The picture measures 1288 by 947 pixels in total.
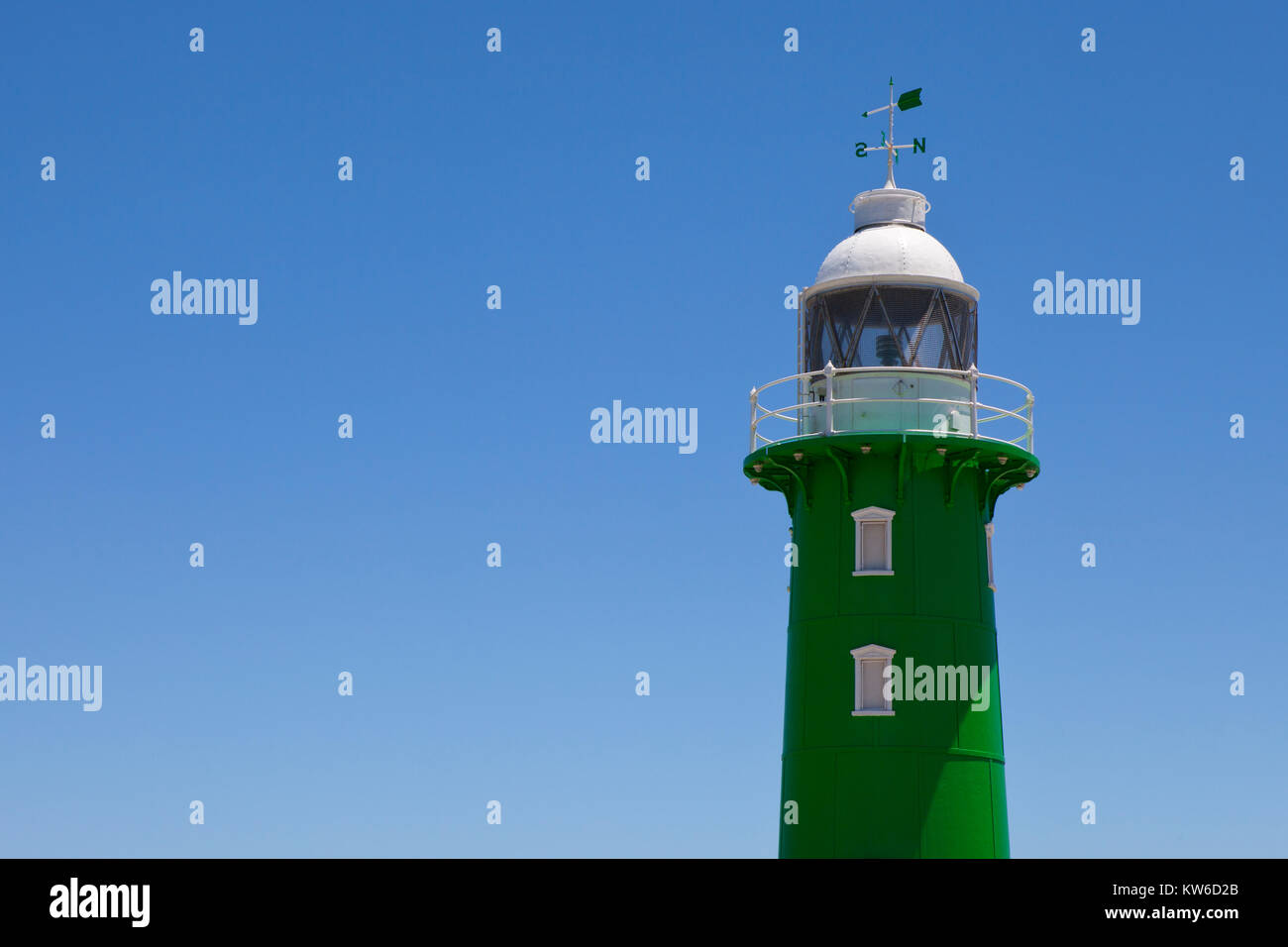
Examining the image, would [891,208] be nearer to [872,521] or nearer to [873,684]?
[872,521]

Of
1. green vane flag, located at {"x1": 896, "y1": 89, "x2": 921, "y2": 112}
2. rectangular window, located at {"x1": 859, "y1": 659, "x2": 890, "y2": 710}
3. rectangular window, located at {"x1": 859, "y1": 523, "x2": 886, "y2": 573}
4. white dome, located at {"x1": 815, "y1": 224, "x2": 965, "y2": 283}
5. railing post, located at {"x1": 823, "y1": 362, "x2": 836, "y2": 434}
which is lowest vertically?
rectangular window, located at {"x1": 859, "y1": 659, "x2": 890, "y2": 710}

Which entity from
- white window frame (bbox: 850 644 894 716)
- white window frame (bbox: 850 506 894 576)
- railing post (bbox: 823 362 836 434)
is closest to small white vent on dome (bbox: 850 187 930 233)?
railing post (bbox: 823 362 836 434)

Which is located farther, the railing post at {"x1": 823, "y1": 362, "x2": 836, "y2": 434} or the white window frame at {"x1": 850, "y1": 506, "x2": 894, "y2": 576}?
the railing post at {"x1": 823, "y1": 362, "x2": 836, "y2": 434}

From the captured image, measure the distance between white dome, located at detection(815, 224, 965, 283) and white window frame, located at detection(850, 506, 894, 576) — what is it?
5315 mm

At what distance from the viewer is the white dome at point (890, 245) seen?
40.5 meters

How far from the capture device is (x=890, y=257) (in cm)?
4053

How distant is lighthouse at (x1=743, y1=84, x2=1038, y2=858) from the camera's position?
3838 centimetres

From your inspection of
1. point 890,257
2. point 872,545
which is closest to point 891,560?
point 872,545

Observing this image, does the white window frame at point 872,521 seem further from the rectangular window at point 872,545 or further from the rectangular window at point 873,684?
the rectangular window at point 873,684

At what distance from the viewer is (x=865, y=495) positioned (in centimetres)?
3981

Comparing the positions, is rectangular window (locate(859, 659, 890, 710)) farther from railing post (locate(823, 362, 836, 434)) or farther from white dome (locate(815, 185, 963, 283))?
white dome (locate(815, 185, 963, 283))

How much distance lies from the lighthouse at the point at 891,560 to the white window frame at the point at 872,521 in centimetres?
4

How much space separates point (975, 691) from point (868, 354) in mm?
7696
